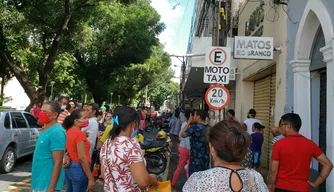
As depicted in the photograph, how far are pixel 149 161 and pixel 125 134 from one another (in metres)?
6.52

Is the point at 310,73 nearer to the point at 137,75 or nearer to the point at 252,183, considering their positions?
the point at 252,183

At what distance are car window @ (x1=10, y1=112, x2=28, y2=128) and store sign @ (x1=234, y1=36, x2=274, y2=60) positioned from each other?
572cm

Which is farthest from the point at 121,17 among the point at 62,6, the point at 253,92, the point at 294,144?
the point at 294,144

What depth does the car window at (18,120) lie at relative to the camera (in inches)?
347

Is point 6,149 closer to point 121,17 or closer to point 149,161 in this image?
point 149,161

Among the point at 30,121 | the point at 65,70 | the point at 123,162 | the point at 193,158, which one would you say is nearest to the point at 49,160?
the point at 123,162

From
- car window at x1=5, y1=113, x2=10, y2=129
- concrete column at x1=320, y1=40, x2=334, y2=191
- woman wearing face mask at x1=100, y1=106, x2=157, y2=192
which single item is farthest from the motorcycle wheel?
woman wearing face mask at x1=100, y1=106, x2=157, y2=192

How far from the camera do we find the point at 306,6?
6.55 m

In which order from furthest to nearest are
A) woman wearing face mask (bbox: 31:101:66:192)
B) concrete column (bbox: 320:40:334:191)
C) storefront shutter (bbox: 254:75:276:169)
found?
storefront shutter (bbox: 254:75:276:169)
concrete column (bbox: 320:40:334:191)
woman wearing face mask (bbox: 31:101:66:192)

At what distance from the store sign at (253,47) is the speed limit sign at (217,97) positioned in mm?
1421

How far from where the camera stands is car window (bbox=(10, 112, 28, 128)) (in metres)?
8.82

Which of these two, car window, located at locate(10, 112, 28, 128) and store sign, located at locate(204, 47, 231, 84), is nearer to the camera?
store sign, located at locate(204, 47, 231, 84)

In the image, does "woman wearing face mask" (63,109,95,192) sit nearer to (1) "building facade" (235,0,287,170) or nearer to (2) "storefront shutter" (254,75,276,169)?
(1) "building facade" (235,0,287,170)

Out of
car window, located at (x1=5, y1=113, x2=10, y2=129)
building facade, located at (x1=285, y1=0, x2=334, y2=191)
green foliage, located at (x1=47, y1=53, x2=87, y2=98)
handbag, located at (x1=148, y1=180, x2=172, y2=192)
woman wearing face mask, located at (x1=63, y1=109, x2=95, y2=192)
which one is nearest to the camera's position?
handbag, located at (x1=148, y1=180, x2=172, y2=192)
